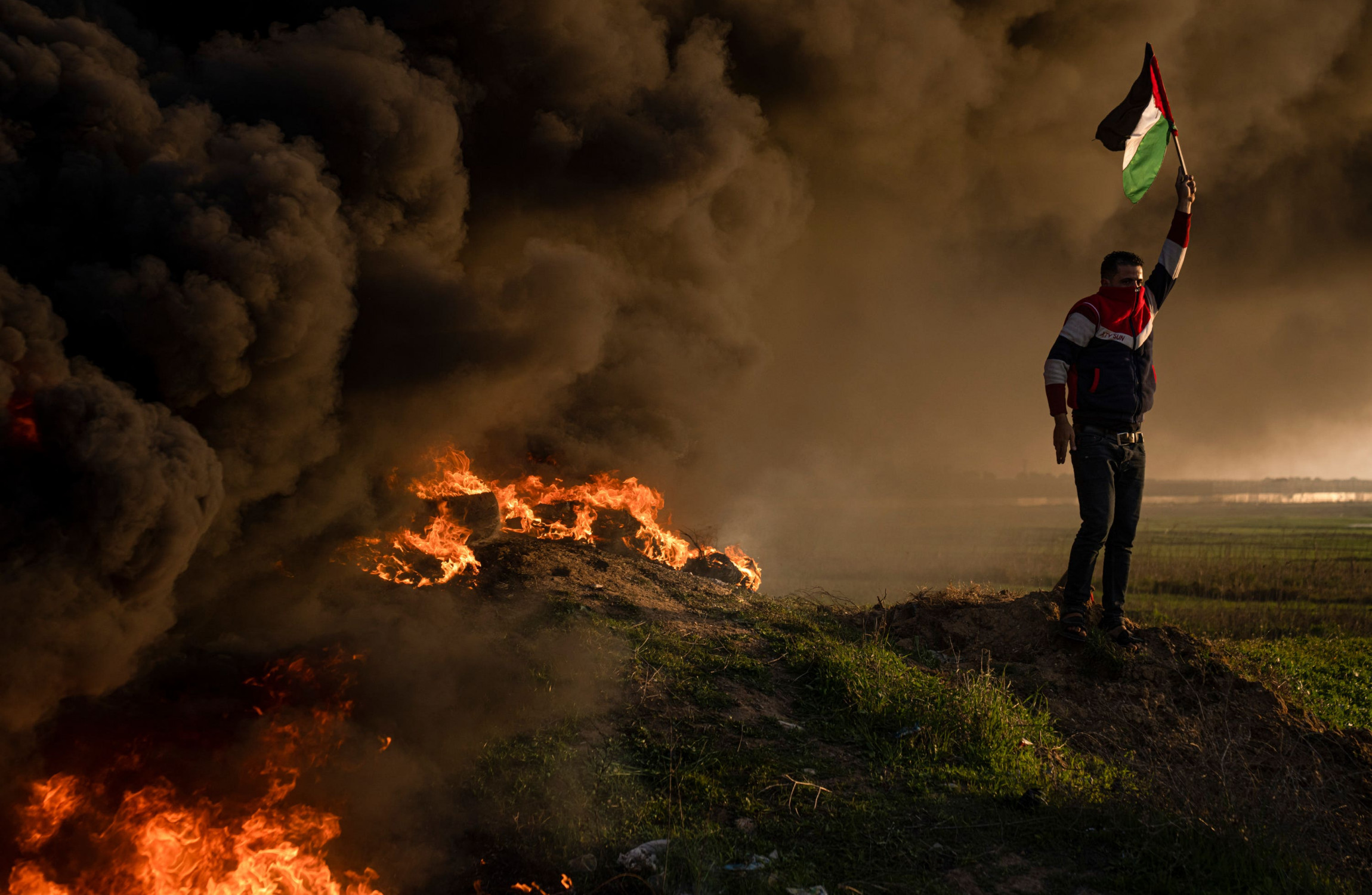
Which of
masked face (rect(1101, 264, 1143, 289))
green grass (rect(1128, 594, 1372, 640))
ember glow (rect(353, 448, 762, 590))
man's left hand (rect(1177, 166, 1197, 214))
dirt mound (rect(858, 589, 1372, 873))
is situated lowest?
green grass (rect(1128, 594, 1372, 640))

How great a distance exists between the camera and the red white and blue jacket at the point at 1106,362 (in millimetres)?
7160

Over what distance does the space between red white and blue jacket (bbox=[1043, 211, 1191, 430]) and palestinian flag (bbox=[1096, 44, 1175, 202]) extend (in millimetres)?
1531

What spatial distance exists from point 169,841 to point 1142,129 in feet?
33.3

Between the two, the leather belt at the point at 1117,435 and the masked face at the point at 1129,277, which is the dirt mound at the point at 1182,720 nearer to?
the leather belt at the point at 1117,435

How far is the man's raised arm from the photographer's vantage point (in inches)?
296

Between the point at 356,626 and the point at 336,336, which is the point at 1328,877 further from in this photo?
the point at 336,336

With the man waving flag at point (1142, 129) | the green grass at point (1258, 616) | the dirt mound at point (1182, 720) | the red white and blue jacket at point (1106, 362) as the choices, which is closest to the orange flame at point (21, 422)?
the dirt mound at point (1182, 720)

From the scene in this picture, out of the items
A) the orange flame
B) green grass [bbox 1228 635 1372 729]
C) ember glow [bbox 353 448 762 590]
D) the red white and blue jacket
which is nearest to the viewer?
the orange flame

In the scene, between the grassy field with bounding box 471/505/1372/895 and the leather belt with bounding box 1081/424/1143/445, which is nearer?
the grassy field with bounding box 471/505/1372/895

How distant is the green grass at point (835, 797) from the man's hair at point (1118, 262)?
13.5 feet

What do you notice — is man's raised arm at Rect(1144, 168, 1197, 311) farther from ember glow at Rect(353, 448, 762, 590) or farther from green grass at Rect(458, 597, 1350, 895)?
ember glow at Rect(353, 448, 762, 590)

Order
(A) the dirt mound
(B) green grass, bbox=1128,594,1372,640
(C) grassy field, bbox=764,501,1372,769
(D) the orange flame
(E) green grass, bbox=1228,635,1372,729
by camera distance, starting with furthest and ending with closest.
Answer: (B) green grass, bbox=1128,594,1372,640, (C) grassy field, bbox=764,501,1372,769, (E) green grass, bbox=1228,635,1372,729, (D) the orange flame, (A) the dirt mound

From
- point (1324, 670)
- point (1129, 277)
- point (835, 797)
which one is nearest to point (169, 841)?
point (835, 797)

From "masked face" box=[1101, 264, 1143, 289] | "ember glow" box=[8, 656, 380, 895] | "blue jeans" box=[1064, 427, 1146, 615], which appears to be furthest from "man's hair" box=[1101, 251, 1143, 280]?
"ember glow" box=[8, 656, 380, 895]
